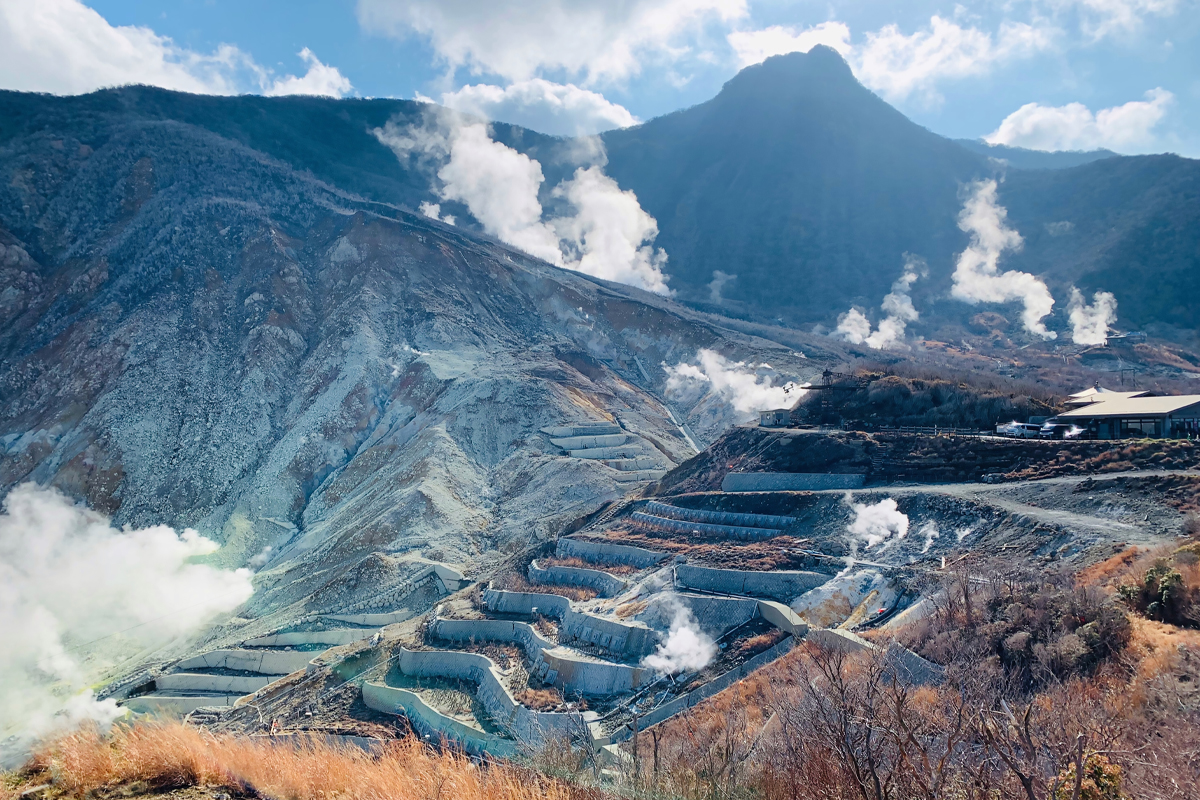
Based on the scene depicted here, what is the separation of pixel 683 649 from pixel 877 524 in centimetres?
913

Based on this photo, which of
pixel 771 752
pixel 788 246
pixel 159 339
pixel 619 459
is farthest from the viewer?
pixel 788 246

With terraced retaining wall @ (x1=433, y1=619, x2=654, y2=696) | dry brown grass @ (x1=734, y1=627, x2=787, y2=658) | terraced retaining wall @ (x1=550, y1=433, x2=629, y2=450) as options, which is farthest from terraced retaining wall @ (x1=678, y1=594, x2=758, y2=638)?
terraced retaining wall @ (x1=550, y1=433, x2=629, y2=450)

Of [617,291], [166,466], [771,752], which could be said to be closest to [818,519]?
[771,752]

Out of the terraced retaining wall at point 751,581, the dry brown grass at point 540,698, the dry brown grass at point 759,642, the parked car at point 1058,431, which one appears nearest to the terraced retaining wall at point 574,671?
the dry brown grass at point 540,698

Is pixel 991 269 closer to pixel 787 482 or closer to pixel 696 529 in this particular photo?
pixel 787 482

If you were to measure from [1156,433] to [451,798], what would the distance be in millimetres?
35202

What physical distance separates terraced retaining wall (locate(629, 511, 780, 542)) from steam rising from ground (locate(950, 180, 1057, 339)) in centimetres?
7643

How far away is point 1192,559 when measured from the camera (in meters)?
13.4

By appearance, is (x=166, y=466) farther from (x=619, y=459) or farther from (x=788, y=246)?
(x=788, y=246)

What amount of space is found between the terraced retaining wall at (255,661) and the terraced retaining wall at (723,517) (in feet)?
49.8

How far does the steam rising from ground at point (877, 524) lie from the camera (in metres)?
24.7

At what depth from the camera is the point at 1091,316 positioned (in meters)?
88.2

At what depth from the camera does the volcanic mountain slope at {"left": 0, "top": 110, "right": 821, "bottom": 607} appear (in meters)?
45.4

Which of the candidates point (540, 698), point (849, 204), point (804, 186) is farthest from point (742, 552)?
point (804, 186)
